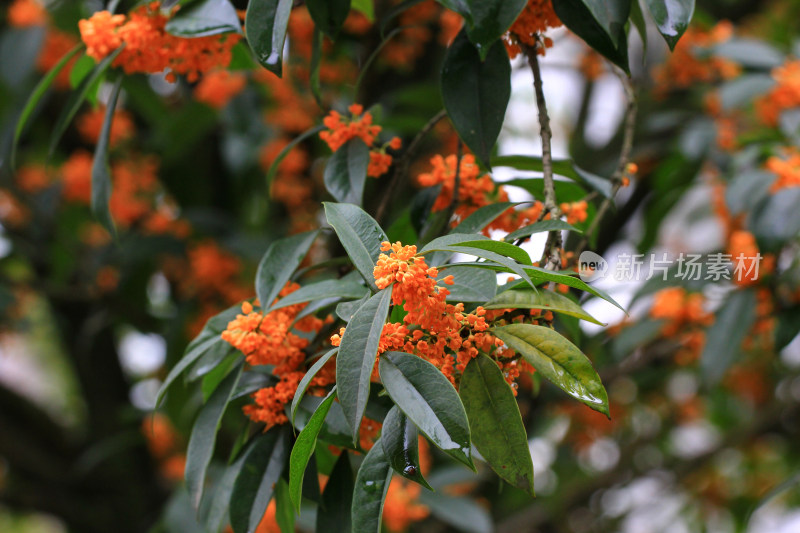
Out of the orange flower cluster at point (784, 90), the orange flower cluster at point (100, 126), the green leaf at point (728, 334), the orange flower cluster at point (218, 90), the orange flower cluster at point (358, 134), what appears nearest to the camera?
the orange flower cluster at point (358, 134)

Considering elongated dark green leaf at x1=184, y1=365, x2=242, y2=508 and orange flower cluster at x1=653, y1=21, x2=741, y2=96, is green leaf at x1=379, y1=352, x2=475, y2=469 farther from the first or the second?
orange flower cluster at x1=653, y1=21, x2=741, y2=96

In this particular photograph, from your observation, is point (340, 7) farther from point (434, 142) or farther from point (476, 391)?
point (434, 142)

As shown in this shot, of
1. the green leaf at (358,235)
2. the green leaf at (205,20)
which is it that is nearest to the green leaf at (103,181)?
the green leaf at (205,20)

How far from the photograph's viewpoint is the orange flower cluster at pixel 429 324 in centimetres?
58

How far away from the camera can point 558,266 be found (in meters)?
0.68

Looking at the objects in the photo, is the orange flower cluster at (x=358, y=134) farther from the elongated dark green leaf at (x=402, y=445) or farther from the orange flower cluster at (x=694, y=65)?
the orange flower cluster at (x=694, y=65)

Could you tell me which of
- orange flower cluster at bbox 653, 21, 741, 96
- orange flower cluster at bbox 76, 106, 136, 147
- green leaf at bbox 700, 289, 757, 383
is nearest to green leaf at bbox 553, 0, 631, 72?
green leaf at bbox 700, 289, 757, 383

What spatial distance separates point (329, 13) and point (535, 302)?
417mm

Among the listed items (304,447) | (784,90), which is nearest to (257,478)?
(304,447)

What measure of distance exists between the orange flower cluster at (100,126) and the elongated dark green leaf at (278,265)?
1.31 m

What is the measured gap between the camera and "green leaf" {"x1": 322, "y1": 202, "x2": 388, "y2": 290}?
0.62 meters

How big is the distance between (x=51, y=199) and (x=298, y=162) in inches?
33.1

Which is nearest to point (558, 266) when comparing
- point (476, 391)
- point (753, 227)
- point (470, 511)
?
point (476, 391)

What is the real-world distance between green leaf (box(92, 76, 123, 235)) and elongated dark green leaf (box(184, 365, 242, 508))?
32 cm
